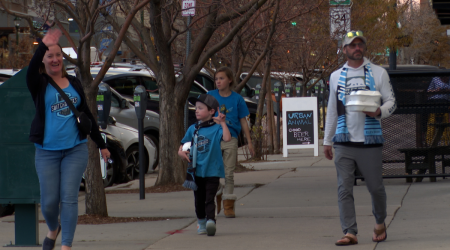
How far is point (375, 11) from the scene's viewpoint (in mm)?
18547

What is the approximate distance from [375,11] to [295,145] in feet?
16.5

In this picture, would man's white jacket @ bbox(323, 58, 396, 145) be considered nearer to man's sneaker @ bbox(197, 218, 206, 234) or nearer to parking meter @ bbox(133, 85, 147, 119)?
man's sneaker @ bbox(197, 218, 206, 234)

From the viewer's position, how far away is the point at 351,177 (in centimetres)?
566

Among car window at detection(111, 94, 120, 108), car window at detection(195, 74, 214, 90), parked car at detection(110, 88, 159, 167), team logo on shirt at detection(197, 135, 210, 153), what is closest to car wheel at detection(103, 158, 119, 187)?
parked car at detection(110, 88, 159, 167)

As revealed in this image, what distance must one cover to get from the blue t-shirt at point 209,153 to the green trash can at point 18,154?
152 cm

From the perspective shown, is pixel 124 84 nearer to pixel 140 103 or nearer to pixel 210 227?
pixel 140 103

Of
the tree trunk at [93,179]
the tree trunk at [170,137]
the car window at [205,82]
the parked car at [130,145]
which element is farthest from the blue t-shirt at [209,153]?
the car window at [205,82]

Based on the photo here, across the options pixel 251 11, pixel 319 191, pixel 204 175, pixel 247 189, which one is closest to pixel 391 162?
pixel 319 191

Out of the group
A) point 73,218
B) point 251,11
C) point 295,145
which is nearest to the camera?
point 73,218

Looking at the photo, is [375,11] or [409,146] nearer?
[409,146]

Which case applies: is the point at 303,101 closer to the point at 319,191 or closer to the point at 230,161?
the point at 319,191

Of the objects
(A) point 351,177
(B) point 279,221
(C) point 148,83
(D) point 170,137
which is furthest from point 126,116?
(A) point 351,177

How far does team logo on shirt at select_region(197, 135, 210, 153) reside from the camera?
634 cm

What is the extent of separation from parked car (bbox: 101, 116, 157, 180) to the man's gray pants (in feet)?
21.7
